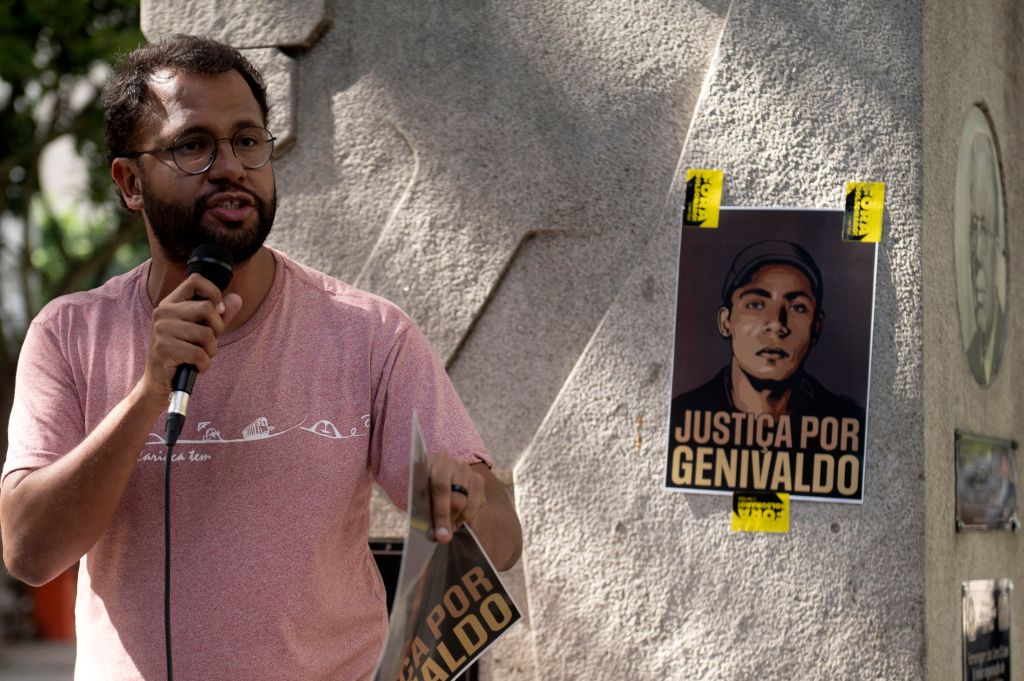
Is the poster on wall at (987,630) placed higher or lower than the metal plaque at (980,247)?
lower

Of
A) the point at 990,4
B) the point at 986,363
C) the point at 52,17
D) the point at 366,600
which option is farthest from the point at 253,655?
the point at 52,17

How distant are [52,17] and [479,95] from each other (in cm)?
800

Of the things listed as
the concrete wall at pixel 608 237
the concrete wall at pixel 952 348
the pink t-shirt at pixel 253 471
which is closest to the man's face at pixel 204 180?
the pink t-shirt at pixel 253 471

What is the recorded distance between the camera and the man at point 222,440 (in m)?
2.21

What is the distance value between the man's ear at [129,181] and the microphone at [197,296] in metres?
0.30

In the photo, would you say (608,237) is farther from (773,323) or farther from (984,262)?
(984,262)

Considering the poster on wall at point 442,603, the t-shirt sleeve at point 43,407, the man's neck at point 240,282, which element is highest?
the man's neck at point 240,282

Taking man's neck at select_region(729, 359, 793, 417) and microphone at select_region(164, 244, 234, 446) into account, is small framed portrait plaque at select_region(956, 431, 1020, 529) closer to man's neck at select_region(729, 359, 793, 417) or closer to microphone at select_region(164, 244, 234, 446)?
man's neck at select_region(729, 359, 793, 417)

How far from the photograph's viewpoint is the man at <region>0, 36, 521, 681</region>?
2.21 m

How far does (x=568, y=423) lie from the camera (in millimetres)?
3072

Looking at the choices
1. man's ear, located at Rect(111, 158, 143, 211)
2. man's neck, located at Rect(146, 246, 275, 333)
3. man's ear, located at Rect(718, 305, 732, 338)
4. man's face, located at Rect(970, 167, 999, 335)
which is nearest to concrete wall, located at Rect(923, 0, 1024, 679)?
man's face, located at Rect(970, 167, 999, 335)

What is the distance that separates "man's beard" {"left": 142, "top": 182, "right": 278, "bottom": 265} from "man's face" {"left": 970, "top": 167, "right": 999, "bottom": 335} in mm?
1889

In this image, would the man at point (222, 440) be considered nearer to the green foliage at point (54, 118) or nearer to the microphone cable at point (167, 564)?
the microphone cable at point (167, 564)

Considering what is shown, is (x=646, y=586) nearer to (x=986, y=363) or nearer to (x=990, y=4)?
(x=986, y=363)
